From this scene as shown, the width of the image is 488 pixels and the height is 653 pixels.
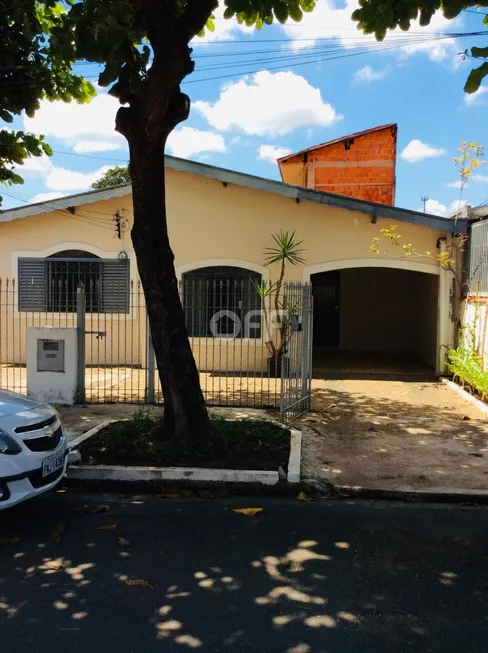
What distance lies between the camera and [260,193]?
11.8 m

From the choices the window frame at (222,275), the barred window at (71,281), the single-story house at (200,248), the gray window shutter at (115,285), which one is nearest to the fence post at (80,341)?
the single-story house at (200,248)

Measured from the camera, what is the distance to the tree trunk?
5.77 meters

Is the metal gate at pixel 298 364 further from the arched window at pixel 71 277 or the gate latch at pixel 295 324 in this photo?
the arched window at pixel 71 277

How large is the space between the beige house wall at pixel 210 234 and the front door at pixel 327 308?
4.72 m

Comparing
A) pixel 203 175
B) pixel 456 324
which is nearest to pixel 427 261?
pixel 456 324

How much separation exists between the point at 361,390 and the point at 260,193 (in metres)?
4.69

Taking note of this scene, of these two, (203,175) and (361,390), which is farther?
(203,175)

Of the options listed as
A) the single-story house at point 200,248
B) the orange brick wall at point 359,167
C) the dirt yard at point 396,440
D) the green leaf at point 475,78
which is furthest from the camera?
the orange brick wall at point 359,167

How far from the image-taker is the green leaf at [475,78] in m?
3.75

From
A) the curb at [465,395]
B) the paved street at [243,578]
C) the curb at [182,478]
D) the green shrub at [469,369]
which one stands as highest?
the green shrub at [469,369]

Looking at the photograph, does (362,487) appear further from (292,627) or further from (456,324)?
(456,324)

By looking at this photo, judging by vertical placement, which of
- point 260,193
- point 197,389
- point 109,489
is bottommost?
point 109,489

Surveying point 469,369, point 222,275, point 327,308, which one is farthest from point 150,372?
point 327,308

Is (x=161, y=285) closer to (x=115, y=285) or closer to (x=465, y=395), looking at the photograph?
(x=465, y=395)
